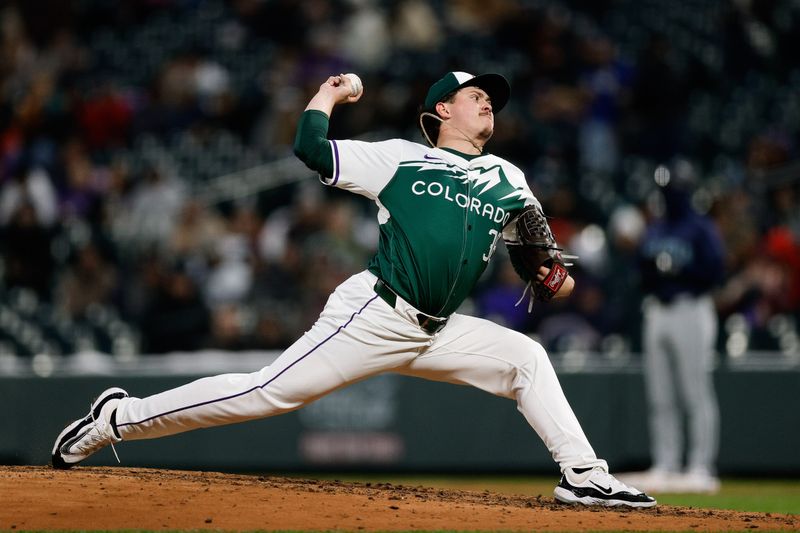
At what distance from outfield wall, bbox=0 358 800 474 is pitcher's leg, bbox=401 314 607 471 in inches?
192

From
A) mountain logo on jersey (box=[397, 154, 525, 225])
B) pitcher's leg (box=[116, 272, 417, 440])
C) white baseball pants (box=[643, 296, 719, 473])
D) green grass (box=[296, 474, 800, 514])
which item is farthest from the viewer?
white baseball pants (box=[643, 296, 719, 473])

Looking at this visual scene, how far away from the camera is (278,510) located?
17.8 feet

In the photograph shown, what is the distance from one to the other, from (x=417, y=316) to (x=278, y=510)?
1030mm

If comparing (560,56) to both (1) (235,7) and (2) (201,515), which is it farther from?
(2) (201,515)

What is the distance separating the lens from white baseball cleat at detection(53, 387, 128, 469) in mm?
5961

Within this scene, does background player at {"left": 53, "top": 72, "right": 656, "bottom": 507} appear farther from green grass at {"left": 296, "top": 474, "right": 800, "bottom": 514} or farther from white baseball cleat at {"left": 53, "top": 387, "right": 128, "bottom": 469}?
green grass at {"left": 296, "top": 474, "right": 800, "bottom": 514}

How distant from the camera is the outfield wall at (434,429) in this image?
10.8 m

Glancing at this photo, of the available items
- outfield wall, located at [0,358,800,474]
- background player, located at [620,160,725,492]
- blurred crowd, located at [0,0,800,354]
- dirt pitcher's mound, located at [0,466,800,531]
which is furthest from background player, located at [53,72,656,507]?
blurred crowd, located at [0,0,800,354]

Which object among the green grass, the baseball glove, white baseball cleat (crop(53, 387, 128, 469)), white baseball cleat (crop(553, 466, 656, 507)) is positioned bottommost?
the green grass

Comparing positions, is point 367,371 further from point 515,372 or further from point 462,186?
point 462,186

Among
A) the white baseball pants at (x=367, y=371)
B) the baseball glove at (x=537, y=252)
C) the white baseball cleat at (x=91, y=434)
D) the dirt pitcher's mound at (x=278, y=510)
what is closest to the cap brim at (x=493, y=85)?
the baseball glove at (x=537, y=252)

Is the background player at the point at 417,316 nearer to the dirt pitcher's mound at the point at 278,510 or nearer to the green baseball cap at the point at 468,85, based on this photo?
the green baseball cap at the point at 468,85

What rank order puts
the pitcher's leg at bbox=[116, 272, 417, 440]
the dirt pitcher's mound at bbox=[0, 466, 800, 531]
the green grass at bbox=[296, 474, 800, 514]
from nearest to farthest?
1. the dirt pitcher's mound at bbox=[0, 466, 800, 531]
2. the pitcher's leg at bbox=[116, 272, 417, 440]
3. the green grass at bbox=[296, 474, 800, 514]

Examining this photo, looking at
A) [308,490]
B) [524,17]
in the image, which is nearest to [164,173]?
[524,17]
